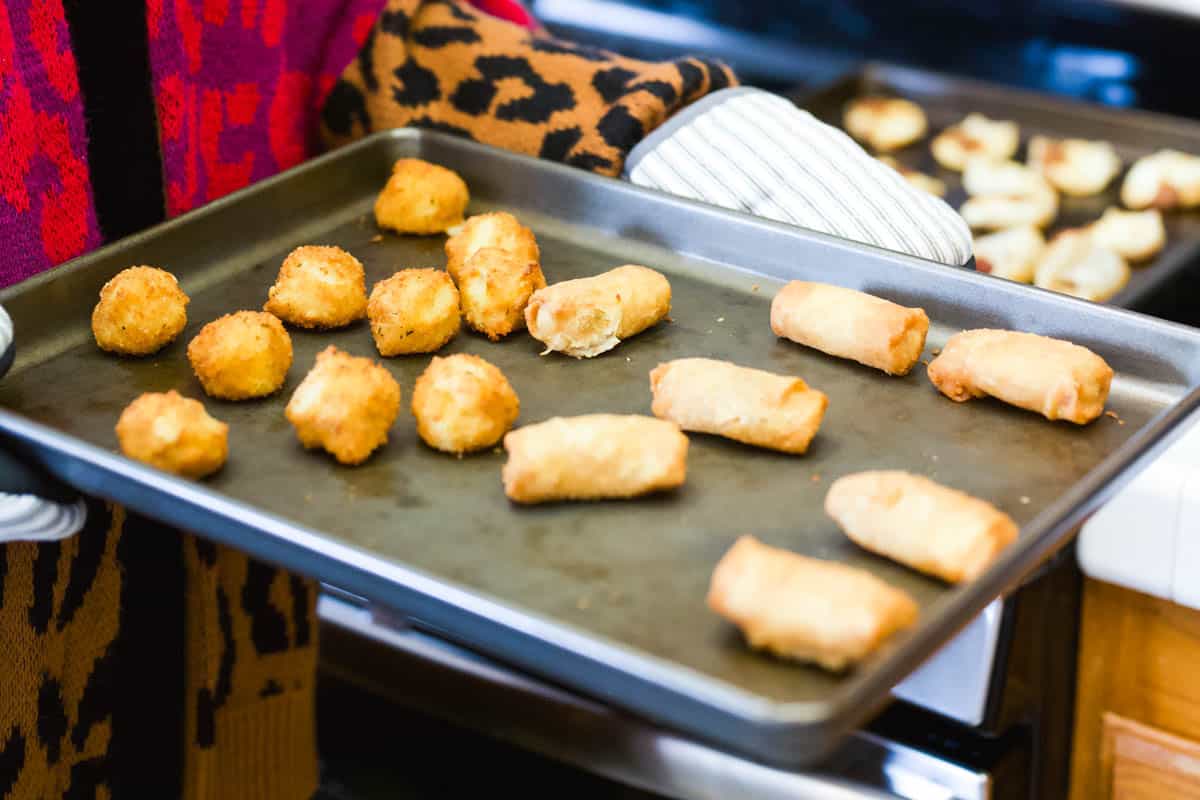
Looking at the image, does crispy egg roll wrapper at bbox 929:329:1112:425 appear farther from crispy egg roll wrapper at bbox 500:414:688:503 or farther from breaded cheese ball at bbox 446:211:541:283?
breaded cheese ball at bbox 446:211:541:283

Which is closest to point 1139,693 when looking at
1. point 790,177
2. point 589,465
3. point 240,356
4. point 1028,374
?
point 1028,374

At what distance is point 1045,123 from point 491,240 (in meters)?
1.48

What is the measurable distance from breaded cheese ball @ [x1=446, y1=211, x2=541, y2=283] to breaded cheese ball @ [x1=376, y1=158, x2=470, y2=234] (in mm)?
65

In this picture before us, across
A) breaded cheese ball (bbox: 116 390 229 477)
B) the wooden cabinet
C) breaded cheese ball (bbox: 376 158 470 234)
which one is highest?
breaded cheese ball (bbox: 376 158 470 234)

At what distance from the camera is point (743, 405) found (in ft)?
3.78

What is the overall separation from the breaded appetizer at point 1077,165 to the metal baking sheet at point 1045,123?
0.02 m

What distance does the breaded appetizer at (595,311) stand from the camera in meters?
1.29

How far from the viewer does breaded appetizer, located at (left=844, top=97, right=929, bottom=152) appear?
96.5 inches

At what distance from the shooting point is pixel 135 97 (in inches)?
56.2

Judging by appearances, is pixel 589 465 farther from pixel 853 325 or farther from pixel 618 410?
pixel 853 325

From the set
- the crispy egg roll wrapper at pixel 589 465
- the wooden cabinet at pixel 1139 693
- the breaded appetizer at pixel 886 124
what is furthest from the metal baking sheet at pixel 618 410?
the breaded appetizer at pixel 886 124

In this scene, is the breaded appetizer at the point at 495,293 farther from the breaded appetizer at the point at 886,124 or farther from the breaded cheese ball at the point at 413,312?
the breaded appetizer at the point at 886,124

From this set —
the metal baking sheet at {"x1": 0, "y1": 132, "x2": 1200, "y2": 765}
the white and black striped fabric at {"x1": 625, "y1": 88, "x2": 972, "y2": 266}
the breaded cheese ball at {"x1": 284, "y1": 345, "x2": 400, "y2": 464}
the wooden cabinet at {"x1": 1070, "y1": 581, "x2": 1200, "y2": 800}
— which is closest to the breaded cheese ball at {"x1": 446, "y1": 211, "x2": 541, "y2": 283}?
the metal baking sheet at {"x1": 0, "y1": 132, "x2": 1200, "y2": 765}

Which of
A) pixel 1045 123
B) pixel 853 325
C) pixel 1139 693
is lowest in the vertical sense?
pixel 1139 693
